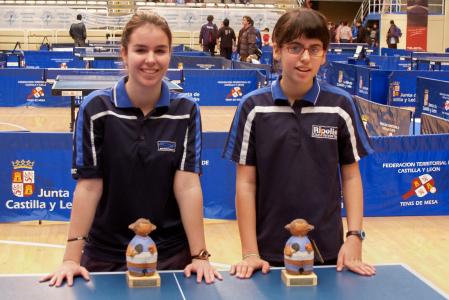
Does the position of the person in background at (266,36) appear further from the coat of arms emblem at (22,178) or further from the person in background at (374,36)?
the coat of arms emblem at (22,178)

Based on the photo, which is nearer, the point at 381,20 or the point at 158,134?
the point at 158,134

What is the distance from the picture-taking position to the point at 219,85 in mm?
16797

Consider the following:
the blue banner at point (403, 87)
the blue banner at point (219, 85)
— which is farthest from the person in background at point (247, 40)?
the blue banner at point (403, 87)

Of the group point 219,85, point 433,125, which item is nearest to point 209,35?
point 219,85

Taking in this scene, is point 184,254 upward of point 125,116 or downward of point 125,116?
downward

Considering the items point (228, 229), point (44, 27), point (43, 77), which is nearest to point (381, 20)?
point (44, 27)

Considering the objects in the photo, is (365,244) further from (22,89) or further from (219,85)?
(22,89)

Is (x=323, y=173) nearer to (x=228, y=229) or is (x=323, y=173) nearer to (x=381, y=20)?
(x=228, y=229)

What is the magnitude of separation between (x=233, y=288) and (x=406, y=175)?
5500mm

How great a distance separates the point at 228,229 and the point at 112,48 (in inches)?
691

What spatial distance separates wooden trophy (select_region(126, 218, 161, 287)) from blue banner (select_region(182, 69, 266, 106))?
1358 centimetres

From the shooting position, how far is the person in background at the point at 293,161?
3262 millimetres

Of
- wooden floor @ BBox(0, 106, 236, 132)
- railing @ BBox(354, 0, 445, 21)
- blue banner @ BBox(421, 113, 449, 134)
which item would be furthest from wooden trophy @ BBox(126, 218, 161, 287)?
railing @ BBox(354, 0, 445, 21)

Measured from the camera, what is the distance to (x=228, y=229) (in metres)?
7.80
